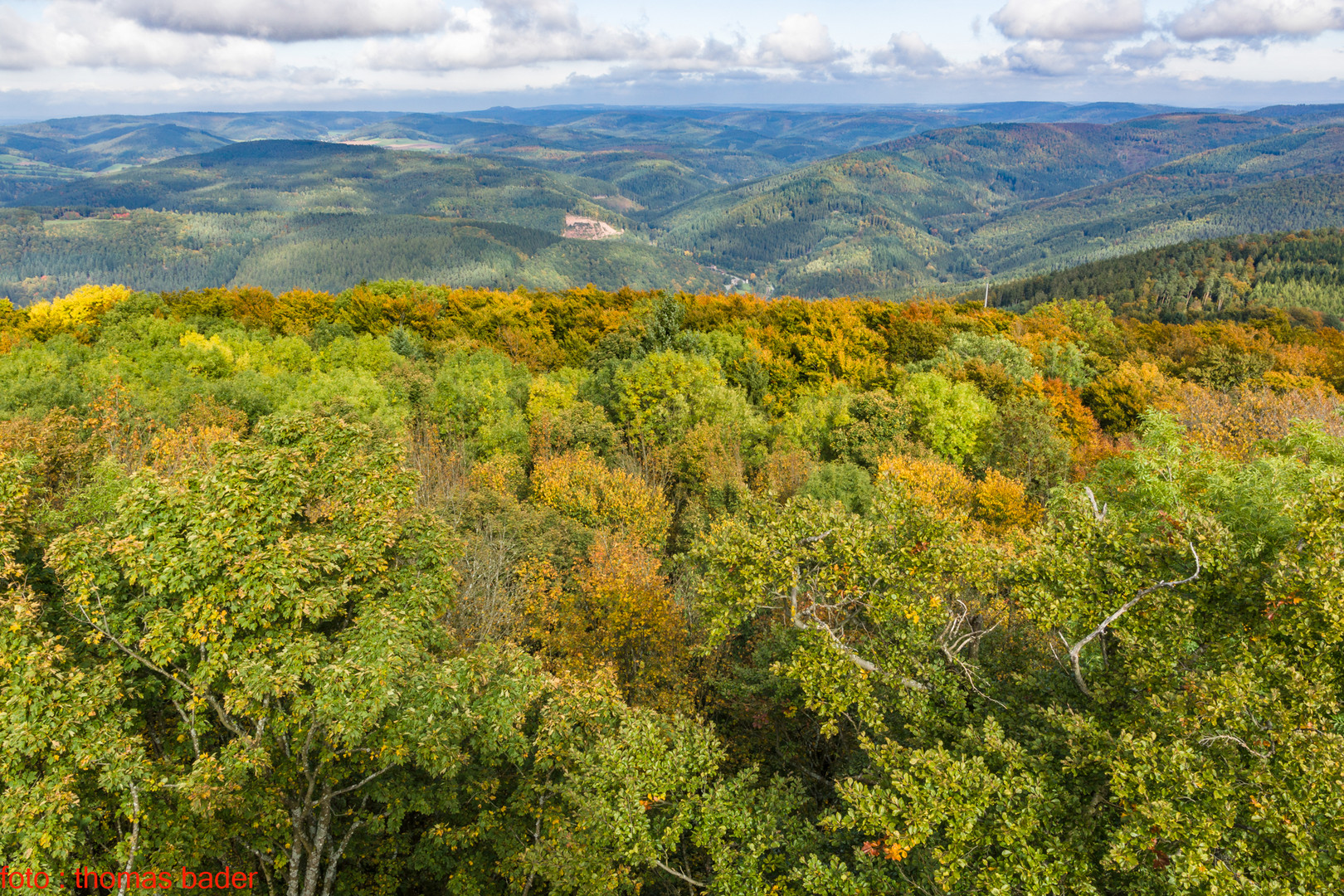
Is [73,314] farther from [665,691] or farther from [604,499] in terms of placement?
[665,691]

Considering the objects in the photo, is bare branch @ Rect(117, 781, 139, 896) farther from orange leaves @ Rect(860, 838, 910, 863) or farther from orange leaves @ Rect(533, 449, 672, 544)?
orange leaves @ Rect(533, 449, 672, 544)

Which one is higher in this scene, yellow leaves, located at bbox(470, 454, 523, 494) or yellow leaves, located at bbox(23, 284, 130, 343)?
yellow leaves, located at bbox(23, 284, 130, 343)

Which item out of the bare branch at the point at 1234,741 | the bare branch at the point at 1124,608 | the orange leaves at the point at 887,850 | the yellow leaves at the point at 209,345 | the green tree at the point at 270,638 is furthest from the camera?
the yellow leaves at the point at 209,345

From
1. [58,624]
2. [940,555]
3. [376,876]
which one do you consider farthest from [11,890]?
[940,555]

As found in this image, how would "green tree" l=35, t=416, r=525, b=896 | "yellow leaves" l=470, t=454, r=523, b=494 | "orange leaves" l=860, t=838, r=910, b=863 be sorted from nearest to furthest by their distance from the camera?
"orange leaves" l=860, t=838, r=910, b=863
"green tree" l=35, t=416, r=525, b=896
"yellow leaves" l=470, t=454, r=523, b=494

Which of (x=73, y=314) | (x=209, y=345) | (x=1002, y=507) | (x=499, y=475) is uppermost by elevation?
(x=73, y=314)

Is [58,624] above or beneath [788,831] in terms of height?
above

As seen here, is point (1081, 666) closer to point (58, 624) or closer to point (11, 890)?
point (11, 890)

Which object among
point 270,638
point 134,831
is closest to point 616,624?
point 270,638

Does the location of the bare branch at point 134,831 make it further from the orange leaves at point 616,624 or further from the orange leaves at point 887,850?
the orange leaves at point 616,624

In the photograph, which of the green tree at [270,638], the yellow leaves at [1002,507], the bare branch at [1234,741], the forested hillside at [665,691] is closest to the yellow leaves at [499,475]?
the forested hillside at [665,691]

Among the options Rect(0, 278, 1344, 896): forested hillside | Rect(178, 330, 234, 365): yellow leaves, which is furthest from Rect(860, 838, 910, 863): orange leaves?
Rect(178, 330, 234, 365): yellow leaves
